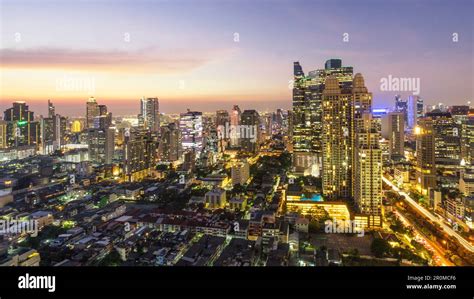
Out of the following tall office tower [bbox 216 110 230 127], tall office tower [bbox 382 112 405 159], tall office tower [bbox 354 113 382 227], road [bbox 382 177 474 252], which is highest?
tall office tower [bbox 216 110 230 127]

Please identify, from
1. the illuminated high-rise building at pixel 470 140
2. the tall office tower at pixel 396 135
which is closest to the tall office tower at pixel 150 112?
the tall office tower at pixel 396 135

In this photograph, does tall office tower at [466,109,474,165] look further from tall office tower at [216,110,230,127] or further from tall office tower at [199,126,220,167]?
tall office tower at [216,110,230,127]

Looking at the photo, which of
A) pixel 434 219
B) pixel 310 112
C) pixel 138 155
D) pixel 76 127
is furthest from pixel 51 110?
pixel 434 219

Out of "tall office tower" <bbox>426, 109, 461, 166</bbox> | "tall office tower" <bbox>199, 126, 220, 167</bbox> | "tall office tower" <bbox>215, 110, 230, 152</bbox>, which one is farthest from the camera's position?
"tall office tower" <bbox>215, 110, 230, 152</bbox>

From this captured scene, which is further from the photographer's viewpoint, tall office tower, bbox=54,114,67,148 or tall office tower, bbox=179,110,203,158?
tall office tower, bbox=54,114,67,148

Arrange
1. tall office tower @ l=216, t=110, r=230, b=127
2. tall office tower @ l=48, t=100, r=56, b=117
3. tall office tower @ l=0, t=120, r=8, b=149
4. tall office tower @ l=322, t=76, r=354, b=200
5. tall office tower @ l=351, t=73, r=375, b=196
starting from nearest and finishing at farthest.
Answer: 1. tall office tower @ l=322, t=76, r=354, b=200
2. tall office tower @ l=351, t=73, r=375, b=196
3. tall office tower @ l=0, t=120, r=8, b=149
4. tall office tower @ l=48, t=100, r=56, b=117
5. tall office tower @ l=216, t=110, r=230, b=127

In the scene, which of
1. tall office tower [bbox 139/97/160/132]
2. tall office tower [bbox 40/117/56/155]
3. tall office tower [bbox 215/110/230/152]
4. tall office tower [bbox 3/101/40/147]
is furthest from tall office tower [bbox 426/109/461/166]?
tall office tower [bbox 3/101/40/147]
